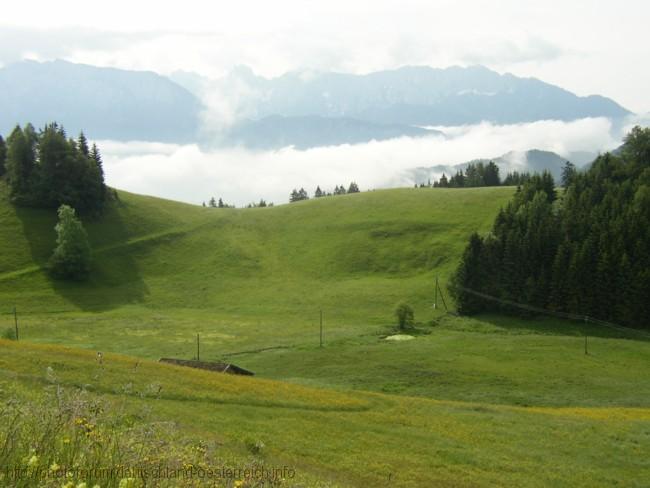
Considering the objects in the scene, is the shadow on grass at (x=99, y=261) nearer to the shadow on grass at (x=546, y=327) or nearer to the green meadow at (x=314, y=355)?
the green meadow at (x=314, y=355)

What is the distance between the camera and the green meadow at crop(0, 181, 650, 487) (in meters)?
27.2

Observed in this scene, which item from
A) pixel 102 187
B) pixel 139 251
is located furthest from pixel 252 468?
pixel 102 187

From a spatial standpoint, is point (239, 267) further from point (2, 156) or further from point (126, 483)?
point (126, 483)

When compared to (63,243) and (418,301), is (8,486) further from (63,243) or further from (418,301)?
(63,243)

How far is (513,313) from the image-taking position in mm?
108312

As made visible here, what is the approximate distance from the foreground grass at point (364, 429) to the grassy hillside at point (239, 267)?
45.2 meters

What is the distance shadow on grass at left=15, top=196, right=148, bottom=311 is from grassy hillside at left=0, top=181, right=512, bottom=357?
401 mm

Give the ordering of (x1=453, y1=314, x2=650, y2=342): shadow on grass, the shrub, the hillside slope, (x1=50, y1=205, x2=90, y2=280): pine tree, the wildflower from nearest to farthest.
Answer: the wildflower
(x1=453, y1=314, x2=650, y2=342): shadow on grass
the shrub
the hillside slope
(x1=50, y1=205, x2=90, y2=280): pine tree

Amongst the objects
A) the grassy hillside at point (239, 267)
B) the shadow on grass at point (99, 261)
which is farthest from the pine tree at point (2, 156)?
the shadow on grass at point (99, 261)

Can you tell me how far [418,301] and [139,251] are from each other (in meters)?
71.2

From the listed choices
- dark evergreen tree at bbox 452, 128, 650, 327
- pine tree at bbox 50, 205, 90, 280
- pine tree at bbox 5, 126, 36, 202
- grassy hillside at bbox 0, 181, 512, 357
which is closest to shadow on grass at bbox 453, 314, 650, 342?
dark evergreen tree at bbox 452, 128, 650, 327

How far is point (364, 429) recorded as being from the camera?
34.9 m

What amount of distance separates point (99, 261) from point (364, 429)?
374 feet

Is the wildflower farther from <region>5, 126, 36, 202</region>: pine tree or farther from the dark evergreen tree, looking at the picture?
<region>5, 126, 36, 202</region>: pine tree
